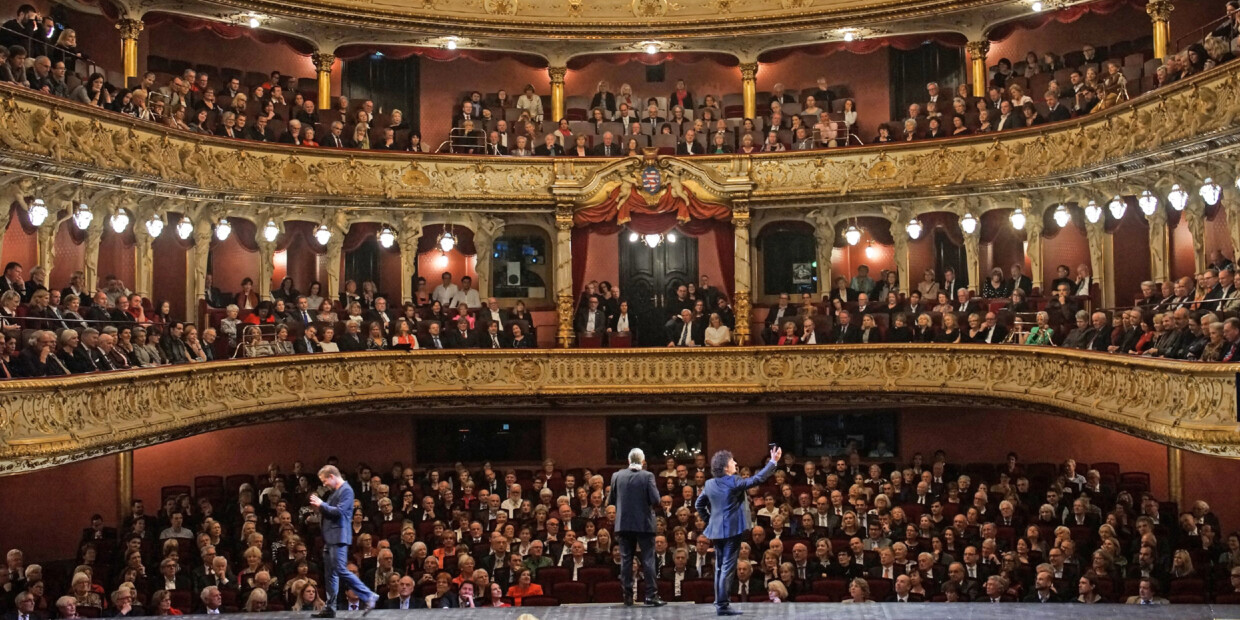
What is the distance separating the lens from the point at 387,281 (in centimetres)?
2359

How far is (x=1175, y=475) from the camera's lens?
18250 mm

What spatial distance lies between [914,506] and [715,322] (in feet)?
17.5

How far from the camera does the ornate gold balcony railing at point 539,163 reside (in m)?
14.0

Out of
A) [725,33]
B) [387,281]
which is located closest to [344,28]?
[387,281]

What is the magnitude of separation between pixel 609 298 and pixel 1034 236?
290 inches

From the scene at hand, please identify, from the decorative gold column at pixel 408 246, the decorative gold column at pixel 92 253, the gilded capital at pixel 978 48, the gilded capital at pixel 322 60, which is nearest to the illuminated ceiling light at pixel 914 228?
the gilded capital at pixel 978 48

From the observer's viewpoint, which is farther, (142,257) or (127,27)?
(127,27)

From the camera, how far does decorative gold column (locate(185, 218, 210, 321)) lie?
1886 cm

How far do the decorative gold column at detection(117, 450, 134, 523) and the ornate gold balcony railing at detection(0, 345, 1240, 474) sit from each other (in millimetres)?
2584

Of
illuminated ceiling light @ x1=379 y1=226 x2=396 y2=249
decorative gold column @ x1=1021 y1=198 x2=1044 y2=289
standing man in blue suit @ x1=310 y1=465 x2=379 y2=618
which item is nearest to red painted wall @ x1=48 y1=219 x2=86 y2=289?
illuminated ceiling light @ x1=379 y1=226 x2=396 y2=249

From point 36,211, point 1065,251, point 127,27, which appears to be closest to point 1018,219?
point 1065,251

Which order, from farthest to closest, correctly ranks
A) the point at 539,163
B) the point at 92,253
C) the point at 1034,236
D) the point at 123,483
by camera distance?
the point at 539,163 < the point at 1034,236 < the point at 123,483 < the point at 92,253

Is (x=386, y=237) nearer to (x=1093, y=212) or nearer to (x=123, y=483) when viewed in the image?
(x=123, y=483)

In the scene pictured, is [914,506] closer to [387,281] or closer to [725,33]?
[725,33]
